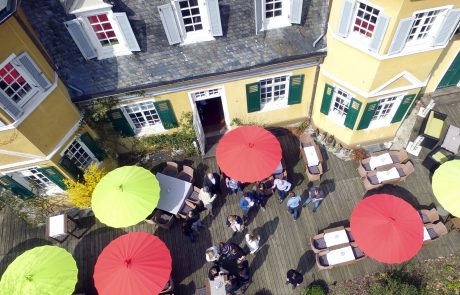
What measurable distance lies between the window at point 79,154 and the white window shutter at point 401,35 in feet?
41.6

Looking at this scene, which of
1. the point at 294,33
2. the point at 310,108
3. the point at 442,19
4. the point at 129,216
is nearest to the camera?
the point at 442,19

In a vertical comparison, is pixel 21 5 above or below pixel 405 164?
above

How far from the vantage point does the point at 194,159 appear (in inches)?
693

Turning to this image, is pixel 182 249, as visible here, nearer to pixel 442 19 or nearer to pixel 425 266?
pixel 425 266

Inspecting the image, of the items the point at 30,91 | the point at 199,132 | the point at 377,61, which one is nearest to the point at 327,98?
the point at 377,61

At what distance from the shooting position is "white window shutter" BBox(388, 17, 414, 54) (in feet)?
37.0

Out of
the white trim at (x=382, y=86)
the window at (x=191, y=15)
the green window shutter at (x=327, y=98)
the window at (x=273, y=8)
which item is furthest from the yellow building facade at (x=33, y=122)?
the white trim at (x=382, y=86)

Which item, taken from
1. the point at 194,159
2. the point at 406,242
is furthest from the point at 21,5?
the point at 406,242

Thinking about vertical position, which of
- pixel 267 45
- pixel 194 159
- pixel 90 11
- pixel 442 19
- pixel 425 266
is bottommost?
pixel 425 266

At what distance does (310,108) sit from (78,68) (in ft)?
34.5

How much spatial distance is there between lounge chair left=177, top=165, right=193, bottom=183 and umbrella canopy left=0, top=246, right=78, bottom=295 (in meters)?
5.64

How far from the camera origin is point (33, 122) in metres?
12.5

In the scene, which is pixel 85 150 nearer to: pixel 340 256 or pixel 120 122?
pixel 120 122

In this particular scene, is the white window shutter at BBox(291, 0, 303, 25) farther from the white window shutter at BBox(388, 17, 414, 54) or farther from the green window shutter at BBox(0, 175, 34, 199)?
the green window shutter at BBox(0, 175, 34, 199)
